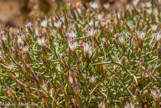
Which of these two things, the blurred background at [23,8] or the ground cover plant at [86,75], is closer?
the ground cover plant at [86,75]

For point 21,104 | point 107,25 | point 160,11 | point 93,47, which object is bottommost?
point 21,104

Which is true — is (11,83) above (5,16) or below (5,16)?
below

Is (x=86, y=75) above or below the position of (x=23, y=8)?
below

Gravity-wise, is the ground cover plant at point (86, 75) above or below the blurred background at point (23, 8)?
below

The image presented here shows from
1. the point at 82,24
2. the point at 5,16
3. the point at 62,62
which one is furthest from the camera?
the point at 5,16

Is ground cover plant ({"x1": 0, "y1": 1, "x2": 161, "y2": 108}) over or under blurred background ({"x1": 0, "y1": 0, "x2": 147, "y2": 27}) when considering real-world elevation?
under

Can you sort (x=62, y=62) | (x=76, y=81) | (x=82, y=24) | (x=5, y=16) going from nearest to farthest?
(x=76, y=81)
(x=62, y=62)
(x=82, y=24)
(x=5, y=16)

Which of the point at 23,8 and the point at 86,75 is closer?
the point at 86,75

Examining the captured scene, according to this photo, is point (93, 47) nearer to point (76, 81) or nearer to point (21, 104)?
point (76, 81)

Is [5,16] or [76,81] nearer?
[76,81]

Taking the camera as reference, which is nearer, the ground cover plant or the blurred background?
the ground cover plant

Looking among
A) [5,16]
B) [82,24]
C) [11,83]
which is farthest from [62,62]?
[5,16]
